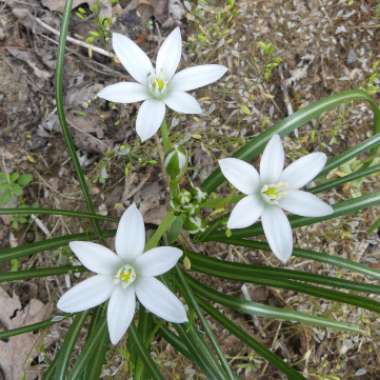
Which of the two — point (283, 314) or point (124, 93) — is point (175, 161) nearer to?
point (124, 93)

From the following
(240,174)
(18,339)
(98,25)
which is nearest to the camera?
(240,174)

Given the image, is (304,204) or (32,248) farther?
(32,248)

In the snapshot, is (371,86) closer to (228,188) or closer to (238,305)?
(228,188)

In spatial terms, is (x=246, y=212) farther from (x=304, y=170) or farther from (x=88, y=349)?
(x=88, y=349)

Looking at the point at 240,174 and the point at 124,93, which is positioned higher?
the point at 124,93

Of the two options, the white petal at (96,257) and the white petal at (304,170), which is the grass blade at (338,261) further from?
the white petal at (96,257)

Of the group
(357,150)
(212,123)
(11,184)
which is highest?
(212,123)

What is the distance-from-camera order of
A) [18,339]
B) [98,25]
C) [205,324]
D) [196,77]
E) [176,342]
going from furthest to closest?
[98,25] → [18,339] → [176,342] → [205,324] → [196,77]

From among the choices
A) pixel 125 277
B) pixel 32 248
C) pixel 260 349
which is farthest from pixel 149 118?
pixel 260 349
